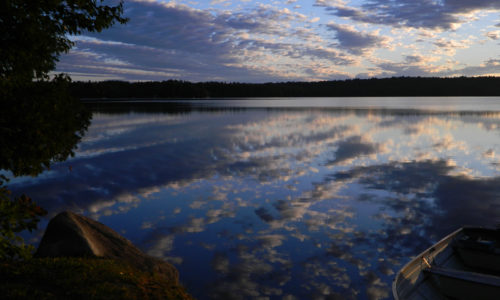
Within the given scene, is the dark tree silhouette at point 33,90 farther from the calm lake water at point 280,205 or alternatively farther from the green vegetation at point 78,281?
the calm lake water at point 280,205

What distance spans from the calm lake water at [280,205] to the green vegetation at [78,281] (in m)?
1.70

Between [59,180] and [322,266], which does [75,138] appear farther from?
[59,180]

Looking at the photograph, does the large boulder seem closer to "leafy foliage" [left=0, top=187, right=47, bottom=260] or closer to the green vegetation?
the green vegetation

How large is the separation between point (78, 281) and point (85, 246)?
7.76 feet

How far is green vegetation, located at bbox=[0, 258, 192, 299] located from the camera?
6.65 metres

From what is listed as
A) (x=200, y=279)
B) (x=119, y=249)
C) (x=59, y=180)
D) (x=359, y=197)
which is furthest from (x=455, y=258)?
(x=59, y=180)

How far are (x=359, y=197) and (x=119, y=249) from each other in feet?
39.2

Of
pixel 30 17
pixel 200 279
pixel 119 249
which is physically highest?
pixel 30 17

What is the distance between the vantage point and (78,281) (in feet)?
23.4

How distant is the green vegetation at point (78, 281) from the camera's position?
6648 mm

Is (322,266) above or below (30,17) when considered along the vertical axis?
below

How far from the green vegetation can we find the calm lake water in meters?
1.70

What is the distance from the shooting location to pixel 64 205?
16.0m

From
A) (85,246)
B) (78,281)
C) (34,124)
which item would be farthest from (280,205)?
(34,124)
